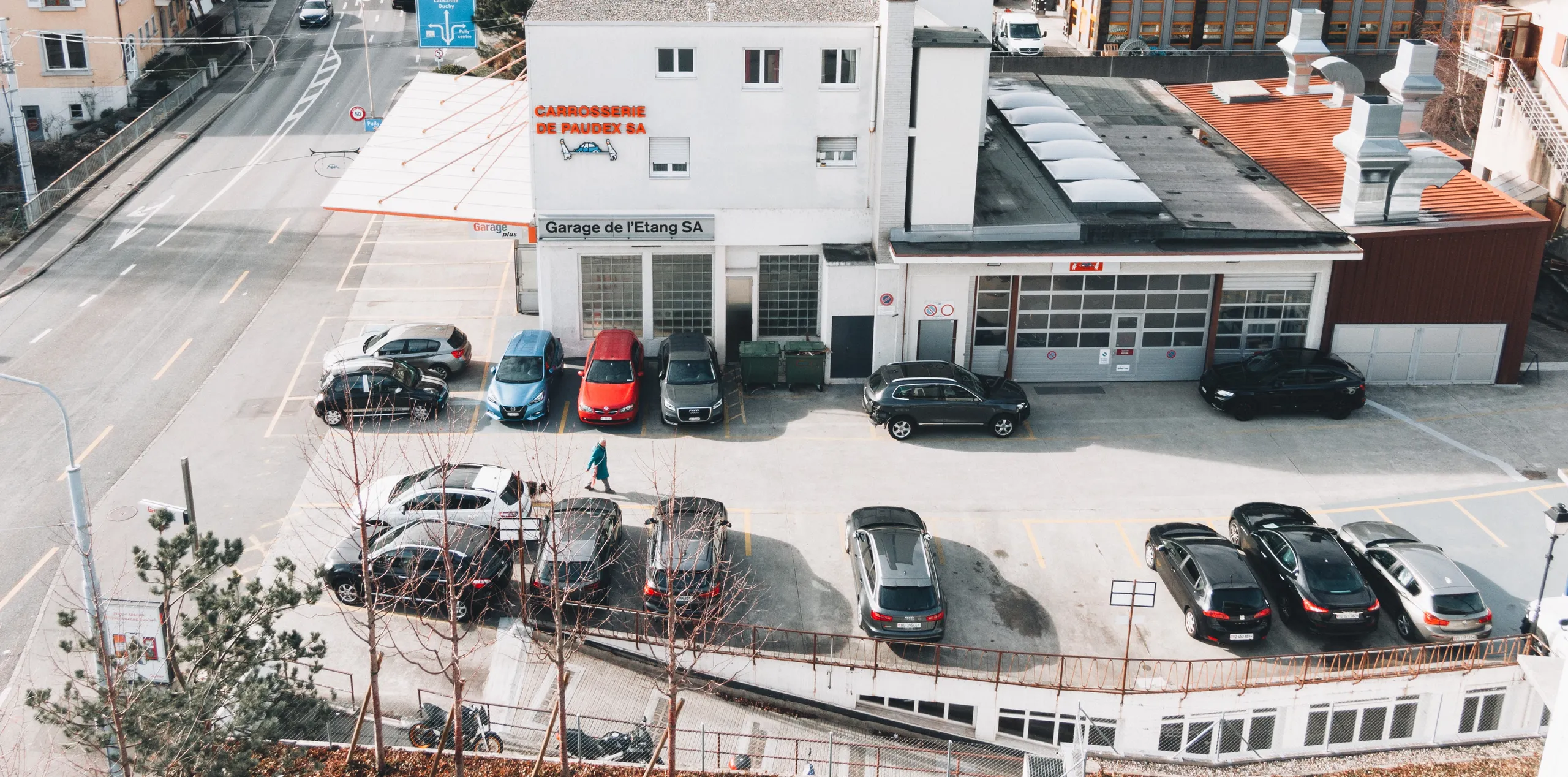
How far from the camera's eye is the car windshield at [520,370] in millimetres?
33500

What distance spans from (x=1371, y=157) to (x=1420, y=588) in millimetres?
13919

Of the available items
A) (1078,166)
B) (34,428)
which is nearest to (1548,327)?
(1078,166)

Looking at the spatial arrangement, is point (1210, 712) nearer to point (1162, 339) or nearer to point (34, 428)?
point (1162, 339)

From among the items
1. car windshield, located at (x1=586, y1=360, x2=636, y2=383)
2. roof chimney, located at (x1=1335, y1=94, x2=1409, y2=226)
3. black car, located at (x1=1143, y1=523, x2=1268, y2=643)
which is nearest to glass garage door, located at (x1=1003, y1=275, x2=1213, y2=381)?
roof chimney, located at (x1=1335, y1=94, x2=1409, y2=226)

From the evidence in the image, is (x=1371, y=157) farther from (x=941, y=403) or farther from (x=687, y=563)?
(x=687, y=563)

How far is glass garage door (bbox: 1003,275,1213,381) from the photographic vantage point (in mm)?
35656

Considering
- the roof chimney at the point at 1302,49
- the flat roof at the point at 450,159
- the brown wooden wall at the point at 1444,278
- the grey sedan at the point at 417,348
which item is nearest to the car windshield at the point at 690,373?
the flat roof at the point at 450,159

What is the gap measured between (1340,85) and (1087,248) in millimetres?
17777

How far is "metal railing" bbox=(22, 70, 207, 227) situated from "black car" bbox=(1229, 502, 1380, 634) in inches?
1549

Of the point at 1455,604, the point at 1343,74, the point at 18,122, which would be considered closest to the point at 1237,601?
the point at 1455,604

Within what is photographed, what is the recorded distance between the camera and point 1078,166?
37.6 metres

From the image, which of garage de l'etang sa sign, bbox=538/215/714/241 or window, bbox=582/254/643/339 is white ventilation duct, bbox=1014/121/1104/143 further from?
window, bbox=582/254/643/339

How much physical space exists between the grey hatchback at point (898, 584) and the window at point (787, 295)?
11.0 metres

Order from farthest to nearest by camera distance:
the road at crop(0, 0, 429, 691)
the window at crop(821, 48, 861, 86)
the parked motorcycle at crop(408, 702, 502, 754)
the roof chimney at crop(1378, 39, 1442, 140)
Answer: the roof chimney at crop(1378, 39, 1442, 140), the window at crop(821, 48, 861, 86), the road at crop(0, 0, 429, 691), the parked motorcycle at crop(408, 702, 502, 754)
